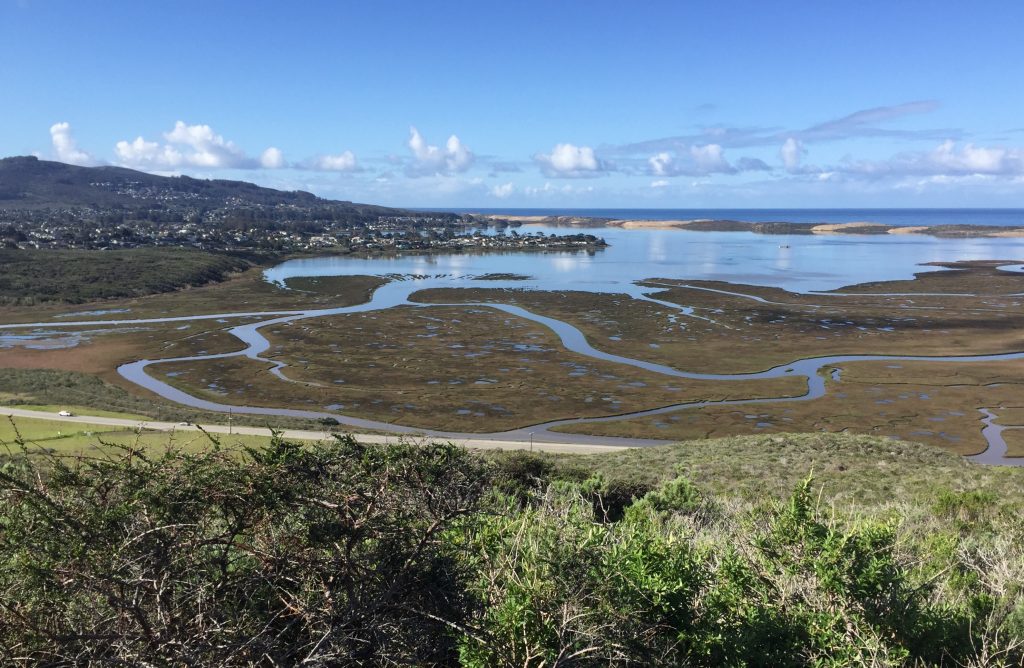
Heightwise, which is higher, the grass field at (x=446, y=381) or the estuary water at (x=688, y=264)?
the estuary water at (x=688, y=264)

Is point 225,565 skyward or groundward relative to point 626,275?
skyward

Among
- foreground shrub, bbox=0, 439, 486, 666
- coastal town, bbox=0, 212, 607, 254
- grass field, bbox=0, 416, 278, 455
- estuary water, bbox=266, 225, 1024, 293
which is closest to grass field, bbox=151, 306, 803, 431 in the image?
grass field, bbox=0, 416, 278, 455

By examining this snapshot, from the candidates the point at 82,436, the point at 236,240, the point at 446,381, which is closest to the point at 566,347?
the point at 446,381

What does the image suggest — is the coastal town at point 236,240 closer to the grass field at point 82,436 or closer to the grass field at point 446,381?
the grass field at point 446,381

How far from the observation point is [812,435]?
2761 cm

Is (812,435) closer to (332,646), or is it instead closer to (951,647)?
(951,647)

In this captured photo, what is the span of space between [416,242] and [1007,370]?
479ft

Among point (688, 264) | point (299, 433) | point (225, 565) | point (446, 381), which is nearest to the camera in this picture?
point (225, 565)

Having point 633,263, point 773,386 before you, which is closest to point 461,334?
point 773,386

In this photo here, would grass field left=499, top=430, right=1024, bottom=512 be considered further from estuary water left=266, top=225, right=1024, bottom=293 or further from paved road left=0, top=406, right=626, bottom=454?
estuary water left=266, top=225, right=1024, bottom=293

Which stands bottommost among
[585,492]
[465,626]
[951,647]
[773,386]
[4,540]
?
[773,386]

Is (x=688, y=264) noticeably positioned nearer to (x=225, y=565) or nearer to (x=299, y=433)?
(x=299, y=433)

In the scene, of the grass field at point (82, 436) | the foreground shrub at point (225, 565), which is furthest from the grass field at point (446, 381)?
the foreground shrub at point (225, 565)

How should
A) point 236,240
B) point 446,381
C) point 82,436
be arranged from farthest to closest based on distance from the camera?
point 236,240, point 446,381, point 82,436
